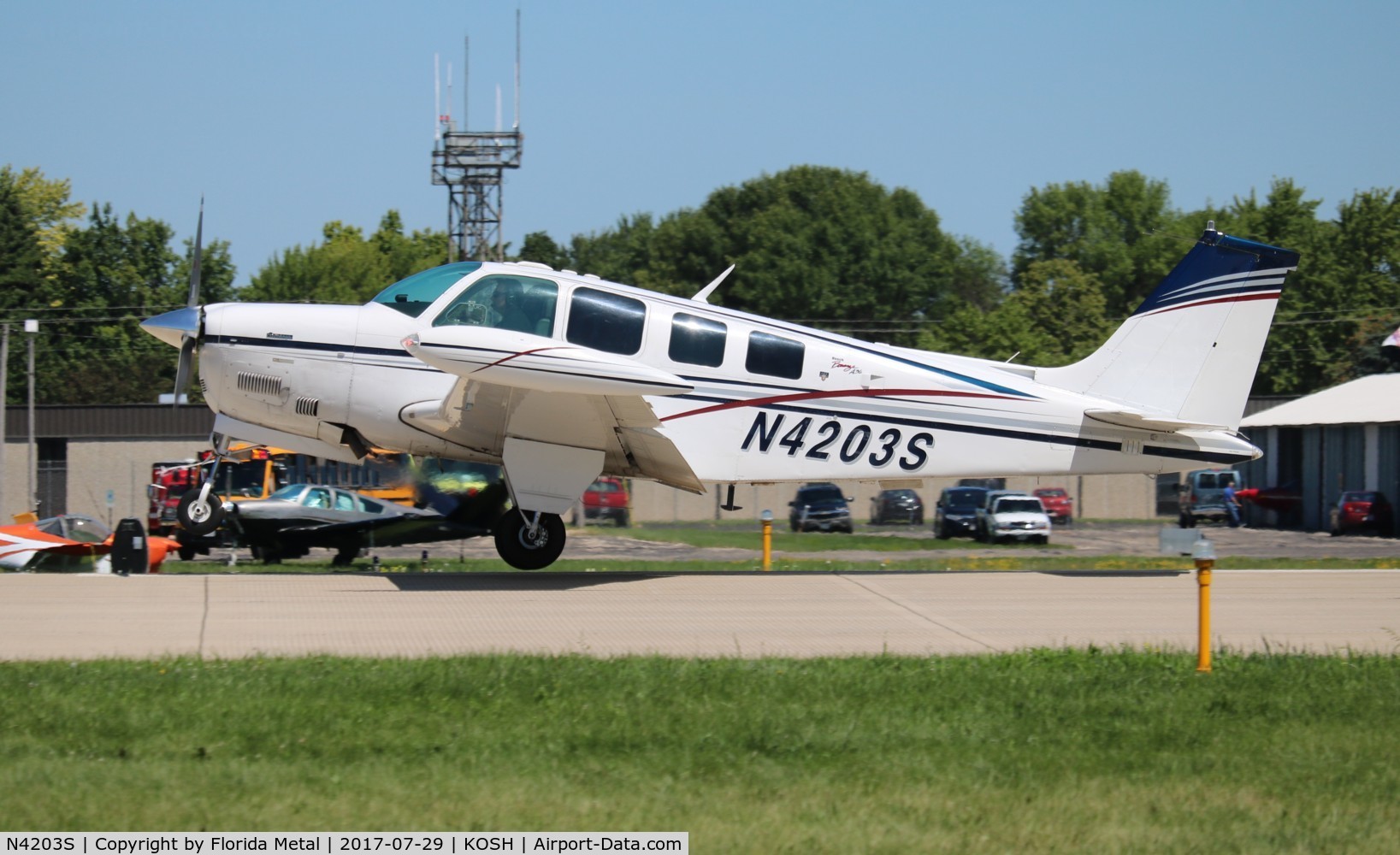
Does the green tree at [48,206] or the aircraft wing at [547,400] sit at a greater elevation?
the green tree at [48,206]

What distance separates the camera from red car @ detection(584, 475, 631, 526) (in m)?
35.9

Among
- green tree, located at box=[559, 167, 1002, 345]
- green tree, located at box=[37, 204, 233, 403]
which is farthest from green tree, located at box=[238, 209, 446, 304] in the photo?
green tree, located at box=[559, 167, 1002, 345]

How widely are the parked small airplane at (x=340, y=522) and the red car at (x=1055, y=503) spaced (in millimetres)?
22722

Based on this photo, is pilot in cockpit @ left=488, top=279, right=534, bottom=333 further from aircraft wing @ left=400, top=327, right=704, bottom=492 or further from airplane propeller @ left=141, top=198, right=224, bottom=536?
airplane propeller @ left=141, top=198, right=224, bottom=536

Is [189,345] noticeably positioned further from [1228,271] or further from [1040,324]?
[1040,324]

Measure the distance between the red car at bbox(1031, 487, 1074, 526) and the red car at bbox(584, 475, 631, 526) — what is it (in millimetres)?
12334

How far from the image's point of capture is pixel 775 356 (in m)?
13.0

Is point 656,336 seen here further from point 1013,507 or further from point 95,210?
point 95,210

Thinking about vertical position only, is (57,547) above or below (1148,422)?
below

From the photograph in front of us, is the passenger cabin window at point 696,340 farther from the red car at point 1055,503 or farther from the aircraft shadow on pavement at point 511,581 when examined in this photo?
the red car at point 1055,503

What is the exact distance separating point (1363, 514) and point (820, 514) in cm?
1351

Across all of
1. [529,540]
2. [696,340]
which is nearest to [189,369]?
[529,540]

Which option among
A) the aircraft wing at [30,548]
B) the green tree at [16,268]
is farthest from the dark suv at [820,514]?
the green tree at [16,268]

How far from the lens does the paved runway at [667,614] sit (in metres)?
9.24
